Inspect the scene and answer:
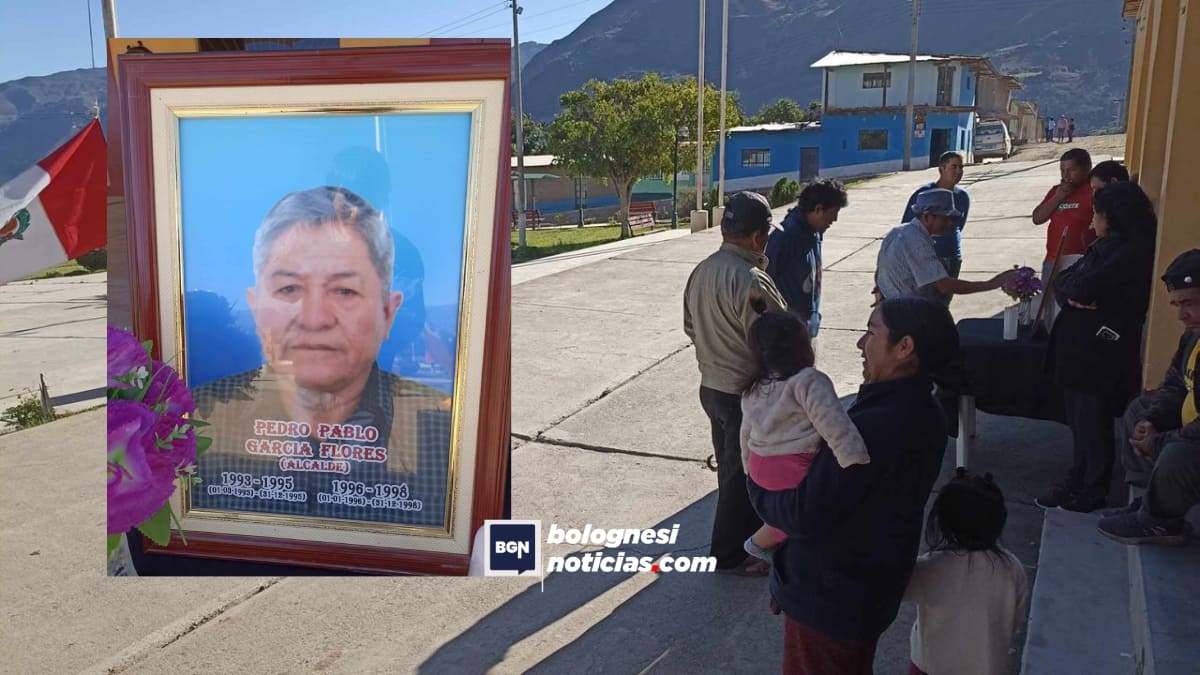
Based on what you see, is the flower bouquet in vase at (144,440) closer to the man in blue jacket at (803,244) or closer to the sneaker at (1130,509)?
the man in blue jacket at (803,244)

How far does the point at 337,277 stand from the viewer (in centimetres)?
271

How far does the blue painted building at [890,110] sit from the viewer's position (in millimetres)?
34688

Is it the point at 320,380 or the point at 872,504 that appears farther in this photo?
the point at 320,380

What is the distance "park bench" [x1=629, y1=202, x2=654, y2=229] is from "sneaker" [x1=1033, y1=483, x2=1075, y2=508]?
93.1 ft

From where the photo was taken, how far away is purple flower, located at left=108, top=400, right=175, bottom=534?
2.78 m

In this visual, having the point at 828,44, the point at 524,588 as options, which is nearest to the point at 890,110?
the point at 524,588

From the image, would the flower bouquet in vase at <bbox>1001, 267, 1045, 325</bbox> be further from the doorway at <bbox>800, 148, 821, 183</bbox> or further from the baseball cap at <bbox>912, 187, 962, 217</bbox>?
the doorway at <bbox>800, 148, 821, 183</bbox>

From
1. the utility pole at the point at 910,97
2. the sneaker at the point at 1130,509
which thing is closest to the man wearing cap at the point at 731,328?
the sneaker at the point at 1130,509

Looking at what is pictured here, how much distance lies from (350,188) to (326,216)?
0.37 feet

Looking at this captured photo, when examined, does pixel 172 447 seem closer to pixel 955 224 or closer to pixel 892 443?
pixel 892 443

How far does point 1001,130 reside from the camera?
3916 cm

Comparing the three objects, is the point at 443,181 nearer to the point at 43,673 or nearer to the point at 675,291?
the point at 43,673

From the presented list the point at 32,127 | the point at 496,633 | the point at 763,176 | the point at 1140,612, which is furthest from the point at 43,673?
the point at 763,176
